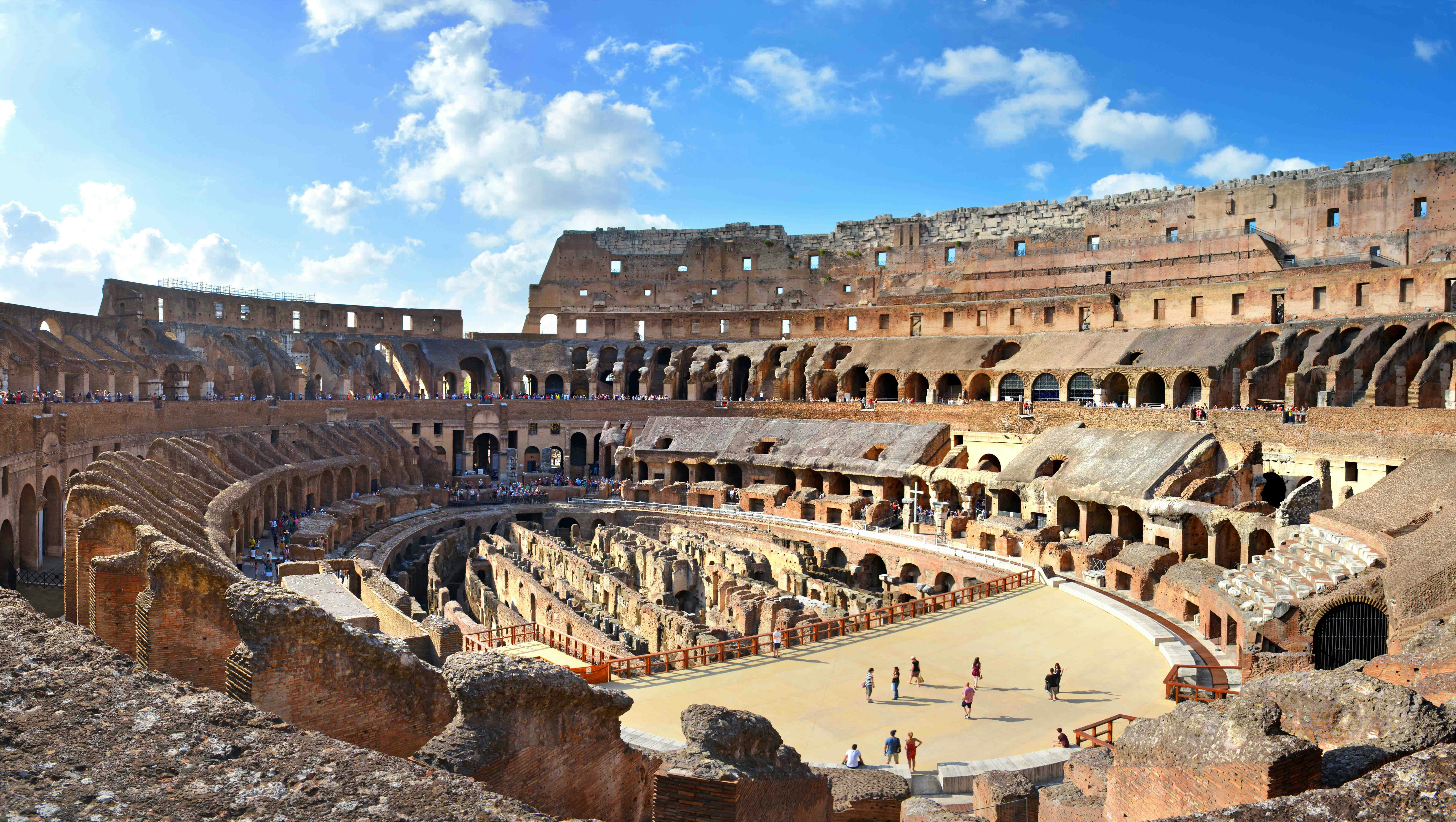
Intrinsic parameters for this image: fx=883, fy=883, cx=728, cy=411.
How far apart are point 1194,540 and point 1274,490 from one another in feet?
18.1

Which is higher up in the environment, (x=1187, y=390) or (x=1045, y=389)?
(x=1045, y=389)

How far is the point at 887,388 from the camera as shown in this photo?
164 ft

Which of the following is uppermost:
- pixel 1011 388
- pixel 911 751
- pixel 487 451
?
pixel 1011 388

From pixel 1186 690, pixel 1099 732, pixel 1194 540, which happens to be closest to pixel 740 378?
pixel 1194 540

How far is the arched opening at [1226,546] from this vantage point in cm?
2547

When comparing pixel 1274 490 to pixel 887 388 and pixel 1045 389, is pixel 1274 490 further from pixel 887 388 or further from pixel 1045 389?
pixel 887 388

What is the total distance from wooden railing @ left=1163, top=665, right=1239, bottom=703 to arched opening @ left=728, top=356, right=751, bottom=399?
3818 centimetres

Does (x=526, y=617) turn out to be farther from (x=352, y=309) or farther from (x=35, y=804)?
(x=352, y=309)

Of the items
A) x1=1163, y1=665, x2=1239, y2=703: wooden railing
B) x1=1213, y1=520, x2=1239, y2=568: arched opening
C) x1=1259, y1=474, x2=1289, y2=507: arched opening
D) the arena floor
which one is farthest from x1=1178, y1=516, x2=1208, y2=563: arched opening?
x1=1163, y1=665, x2=1239, y2=703: wooden railing

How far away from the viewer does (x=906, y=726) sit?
50.2 feet

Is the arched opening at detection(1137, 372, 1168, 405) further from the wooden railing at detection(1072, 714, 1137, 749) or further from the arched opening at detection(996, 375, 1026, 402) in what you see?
the wooden railing at detection(1072, 714, 1137, 749)

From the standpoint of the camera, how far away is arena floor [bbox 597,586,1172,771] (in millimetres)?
14727

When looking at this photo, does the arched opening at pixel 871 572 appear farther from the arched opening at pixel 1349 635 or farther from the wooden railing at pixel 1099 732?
the wooden railing at pixel 1099 732

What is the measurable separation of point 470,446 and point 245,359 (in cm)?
1244
